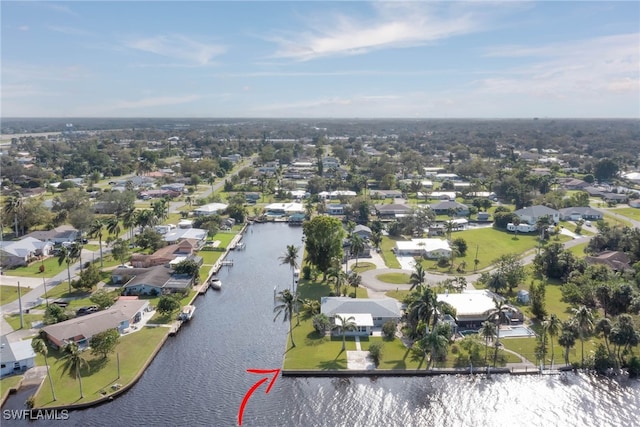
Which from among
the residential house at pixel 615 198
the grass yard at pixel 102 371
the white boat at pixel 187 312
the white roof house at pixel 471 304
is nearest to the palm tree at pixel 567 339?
the white roof house at pixel 471 304

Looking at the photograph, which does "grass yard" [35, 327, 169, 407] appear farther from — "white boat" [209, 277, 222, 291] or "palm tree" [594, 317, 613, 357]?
"palm tree" [594, 317, 613, 357]

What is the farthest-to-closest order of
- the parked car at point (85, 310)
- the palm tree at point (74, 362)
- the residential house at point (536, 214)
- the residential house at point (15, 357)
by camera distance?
the residential house at point (536, 214) → the parked car at point (85, 310) → the residential house at point (15, 357) → the palm tree at point (74, 362)

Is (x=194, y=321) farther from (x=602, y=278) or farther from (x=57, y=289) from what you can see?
(x=602, y=278)

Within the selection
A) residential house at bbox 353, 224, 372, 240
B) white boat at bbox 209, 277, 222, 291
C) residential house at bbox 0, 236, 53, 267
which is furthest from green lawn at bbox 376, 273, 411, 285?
residential house at bbox 0, 236, 53, 267

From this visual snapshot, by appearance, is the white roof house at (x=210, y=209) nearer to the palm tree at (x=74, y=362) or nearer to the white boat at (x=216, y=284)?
the white boat at (x=216, y=284)

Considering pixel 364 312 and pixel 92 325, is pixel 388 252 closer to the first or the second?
pixel 364 312

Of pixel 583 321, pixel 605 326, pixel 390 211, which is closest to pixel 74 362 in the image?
pixel 583 321

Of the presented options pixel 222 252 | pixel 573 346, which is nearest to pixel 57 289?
pixel 222 252
